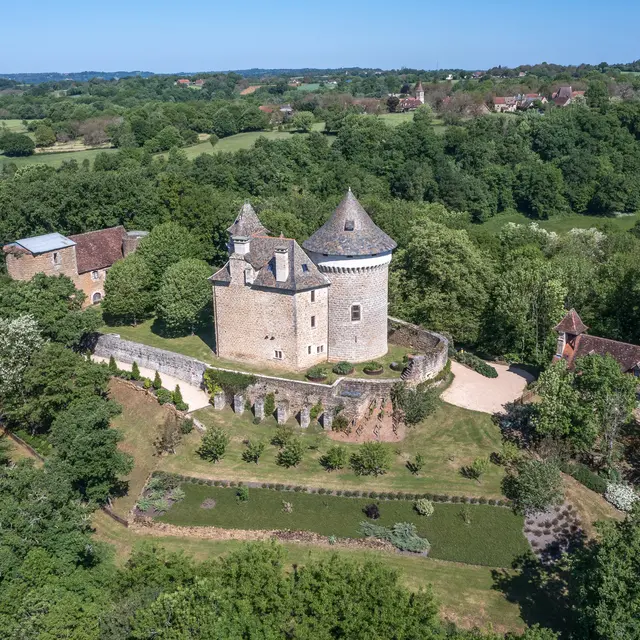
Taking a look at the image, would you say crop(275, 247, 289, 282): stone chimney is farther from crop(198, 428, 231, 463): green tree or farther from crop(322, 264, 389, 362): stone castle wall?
crop(198, 428, 231, 463): green tree

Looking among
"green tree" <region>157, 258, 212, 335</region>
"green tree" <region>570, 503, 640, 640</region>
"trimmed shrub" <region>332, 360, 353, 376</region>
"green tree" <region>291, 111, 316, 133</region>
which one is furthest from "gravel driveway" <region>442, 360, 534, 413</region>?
"green tree" <region>291, 111, 316, 133</region>

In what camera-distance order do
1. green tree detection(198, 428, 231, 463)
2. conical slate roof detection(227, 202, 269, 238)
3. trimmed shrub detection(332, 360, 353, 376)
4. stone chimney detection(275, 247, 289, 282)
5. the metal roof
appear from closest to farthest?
green tree detection(198, 428, 231, 463), stone chimney detection(275, 247, 289, 282), trimmed shrub detection(332, 360, 353, 376), conical slate roof detection(227, 202, 269, 238), the metal roof

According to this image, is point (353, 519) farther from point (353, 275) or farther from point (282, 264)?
point (282, 264)

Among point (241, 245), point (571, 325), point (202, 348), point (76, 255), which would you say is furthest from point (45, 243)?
point (571, 325)

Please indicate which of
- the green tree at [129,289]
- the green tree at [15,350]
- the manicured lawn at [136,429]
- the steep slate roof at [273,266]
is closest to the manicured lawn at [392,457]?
the manicured lawn at [136,429]

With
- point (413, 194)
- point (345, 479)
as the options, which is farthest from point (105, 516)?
point (413, 194)

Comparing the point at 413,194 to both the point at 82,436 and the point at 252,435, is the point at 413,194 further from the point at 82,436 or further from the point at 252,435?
the point at 82,436

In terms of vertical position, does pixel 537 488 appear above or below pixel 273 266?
below
